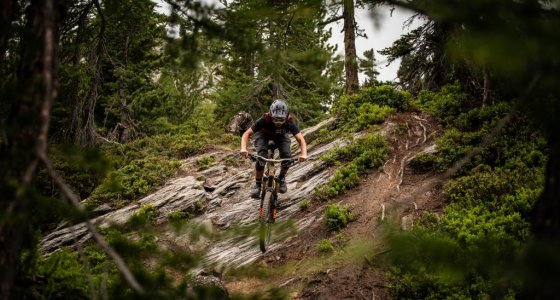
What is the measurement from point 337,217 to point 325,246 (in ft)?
3.04

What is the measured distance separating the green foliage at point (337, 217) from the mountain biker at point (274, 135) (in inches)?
47.7

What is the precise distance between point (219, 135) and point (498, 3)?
675 inches

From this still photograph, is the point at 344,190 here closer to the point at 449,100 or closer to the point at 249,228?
the point at 449,100

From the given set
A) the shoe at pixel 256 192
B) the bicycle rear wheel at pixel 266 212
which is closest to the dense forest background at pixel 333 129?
the bicycle rear wheel at pixel 266 212

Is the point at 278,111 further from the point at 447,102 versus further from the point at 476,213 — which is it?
the point at 447,102

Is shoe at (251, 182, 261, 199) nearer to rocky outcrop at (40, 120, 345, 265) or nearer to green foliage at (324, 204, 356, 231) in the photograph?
rocky outcrop at (40, 120, 345, 265)

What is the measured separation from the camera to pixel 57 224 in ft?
38.4

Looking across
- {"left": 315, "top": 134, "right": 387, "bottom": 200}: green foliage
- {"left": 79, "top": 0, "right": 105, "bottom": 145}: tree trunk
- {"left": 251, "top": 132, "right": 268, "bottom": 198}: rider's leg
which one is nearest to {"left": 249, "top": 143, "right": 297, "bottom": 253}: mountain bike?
{"left": 251, "top": 132, "right": 268, "bottom": 198}: rider's leg

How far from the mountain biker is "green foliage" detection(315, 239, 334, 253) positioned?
1.60m

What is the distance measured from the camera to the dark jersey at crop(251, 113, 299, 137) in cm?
889

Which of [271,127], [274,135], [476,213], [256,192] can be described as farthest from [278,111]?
[476,213]

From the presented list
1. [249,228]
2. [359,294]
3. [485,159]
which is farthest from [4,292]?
[485,159]

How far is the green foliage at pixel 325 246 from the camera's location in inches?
A: 323

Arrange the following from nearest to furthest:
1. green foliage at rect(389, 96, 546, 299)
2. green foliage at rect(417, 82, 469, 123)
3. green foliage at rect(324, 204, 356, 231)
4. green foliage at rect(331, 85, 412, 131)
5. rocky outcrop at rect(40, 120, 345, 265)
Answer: green foliage at rect(389, 96, 546, 299)
green foliage at rect(324, 204, 356, 231)
rocky outcrop at rect(40, 120, 345, 265)
green foliage at rect(417, 82, 469, 123)
green foliage at rect(331, 85, 412, 131)
